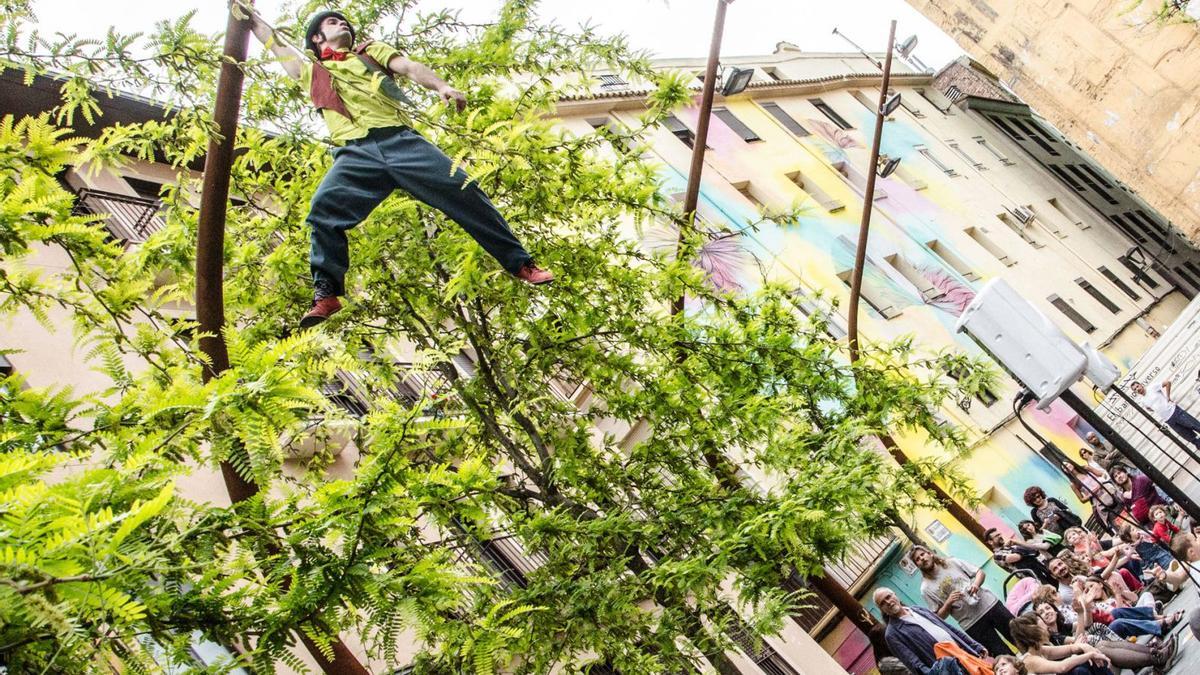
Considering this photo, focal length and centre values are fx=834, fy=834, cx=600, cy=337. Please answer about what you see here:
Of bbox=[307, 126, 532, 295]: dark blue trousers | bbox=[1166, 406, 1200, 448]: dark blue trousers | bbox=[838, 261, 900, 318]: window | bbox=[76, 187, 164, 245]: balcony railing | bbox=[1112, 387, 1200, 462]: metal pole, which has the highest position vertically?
bbox=[76, 187, 164, 245]: balcony railing

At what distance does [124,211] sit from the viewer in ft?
32.4

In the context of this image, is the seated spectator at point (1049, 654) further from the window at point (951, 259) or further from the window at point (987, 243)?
the window at point (987, 243)

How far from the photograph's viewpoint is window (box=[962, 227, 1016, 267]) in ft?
72.5

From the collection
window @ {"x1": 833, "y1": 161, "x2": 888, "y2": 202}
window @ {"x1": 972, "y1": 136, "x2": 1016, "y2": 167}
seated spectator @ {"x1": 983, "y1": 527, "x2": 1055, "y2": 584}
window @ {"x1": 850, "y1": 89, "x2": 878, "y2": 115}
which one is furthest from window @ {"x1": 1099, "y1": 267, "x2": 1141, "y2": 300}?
seated spectator @ {"x1": 983, "y1": 527, "x2": 1055, "y2": 584}

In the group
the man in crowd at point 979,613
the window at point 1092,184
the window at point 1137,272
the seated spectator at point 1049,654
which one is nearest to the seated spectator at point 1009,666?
the seated spectator at point 1049,654

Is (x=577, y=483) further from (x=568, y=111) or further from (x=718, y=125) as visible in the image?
(x=718, y=125)

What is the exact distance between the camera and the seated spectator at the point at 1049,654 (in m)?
7.37

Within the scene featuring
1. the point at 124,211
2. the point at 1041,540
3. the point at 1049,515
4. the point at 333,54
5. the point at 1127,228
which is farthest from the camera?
the point at 1127,228

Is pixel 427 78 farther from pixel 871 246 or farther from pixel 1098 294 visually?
pixel 1098 294

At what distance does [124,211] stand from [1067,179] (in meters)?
29.5

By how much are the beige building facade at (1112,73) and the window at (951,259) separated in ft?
30.5

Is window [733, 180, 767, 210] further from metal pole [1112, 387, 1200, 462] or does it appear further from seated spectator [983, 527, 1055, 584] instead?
metal pole [1112, 387, 1200, 462]

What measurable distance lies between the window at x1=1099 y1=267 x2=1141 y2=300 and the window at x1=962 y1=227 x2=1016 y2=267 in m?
4.54

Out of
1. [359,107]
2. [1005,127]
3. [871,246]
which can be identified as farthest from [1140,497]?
[1005,127]
